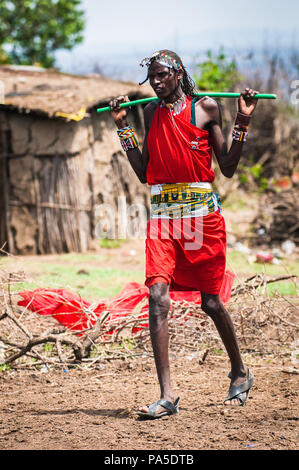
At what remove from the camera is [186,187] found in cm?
356

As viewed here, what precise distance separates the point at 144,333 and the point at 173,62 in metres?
2.18

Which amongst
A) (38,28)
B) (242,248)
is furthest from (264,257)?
(38,28)

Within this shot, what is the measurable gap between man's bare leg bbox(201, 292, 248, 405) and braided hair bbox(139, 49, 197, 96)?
1197 mm

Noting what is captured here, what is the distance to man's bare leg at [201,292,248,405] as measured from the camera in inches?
142

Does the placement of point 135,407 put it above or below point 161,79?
below

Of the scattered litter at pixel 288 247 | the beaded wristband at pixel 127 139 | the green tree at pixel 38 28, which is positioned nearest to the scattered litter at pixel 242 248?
the scattered litter at pixel 288 247

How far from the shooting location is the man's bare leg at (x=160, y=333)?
336 centimetres

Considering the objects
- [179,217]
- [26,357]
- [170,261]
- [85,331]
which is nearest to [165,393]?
[170,261]

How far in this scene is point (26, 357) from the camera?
4695 mm

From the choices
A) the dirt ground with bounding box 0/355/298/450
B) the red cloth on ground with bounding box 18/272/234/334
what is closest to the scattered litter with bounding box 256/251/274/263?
the red cloth on ground with bounding box 18/272/234/334

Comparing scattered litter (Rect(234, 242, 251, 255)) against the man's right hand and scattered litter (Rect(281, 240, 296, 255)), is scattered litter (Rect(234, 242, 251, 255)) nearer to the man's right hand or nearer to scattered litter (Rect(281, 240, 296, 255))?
scattered litter (Rect(281, 240, 296, 255))

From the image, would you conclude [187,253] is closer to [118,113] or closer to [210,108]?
[210,108]

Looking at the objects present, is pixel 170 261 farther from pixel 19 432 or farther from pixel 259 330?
pixel 259 330

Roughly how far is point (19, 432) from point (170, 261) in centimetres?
117
